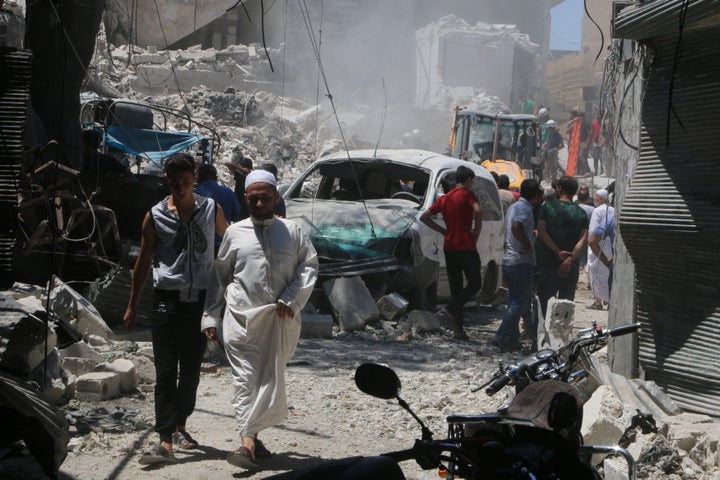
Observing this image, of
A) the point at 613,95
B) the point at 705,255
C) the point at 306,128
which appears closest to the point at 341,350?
the point at 613,95

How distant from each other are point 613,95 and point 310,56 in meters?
32.2

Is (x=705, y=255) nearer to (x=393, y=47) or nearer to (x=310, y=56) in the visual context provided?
(x=310, y=56)

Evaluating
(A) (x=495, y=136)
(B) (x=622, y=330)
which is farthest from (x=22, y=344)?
(A) (x=495, y=136)

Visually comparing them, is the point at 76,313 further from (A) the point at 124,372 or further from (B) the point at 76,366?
(A) the point at 124,372

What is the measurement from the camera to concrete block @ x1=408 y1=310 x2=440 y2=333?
34.7ft

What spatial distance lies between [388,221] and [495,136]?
12.9 meters

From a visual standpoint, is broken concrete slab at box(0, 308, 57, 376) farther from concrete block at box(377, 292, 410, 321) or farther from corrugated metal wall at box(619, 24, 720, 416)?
concrete block at box(377, 292, 410, 321)

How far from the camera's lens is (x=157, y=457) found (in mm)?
5469

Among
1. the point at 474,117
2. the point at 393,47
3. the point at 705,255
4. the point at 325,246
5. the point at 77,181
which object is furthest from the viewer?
the point at 393,47

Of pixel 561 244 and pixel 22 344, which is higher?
pixel 561 244

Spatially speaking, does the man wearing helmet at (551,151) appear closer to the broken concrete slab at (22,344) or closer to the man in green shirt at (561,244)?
the man in green shirt at (561,244)

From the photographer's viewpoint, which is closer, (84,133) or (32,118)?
(32,118)

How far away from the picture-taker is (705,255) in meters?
6.06

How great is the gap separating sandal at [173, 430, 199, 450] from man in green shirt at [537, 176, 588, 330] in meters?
5.17
